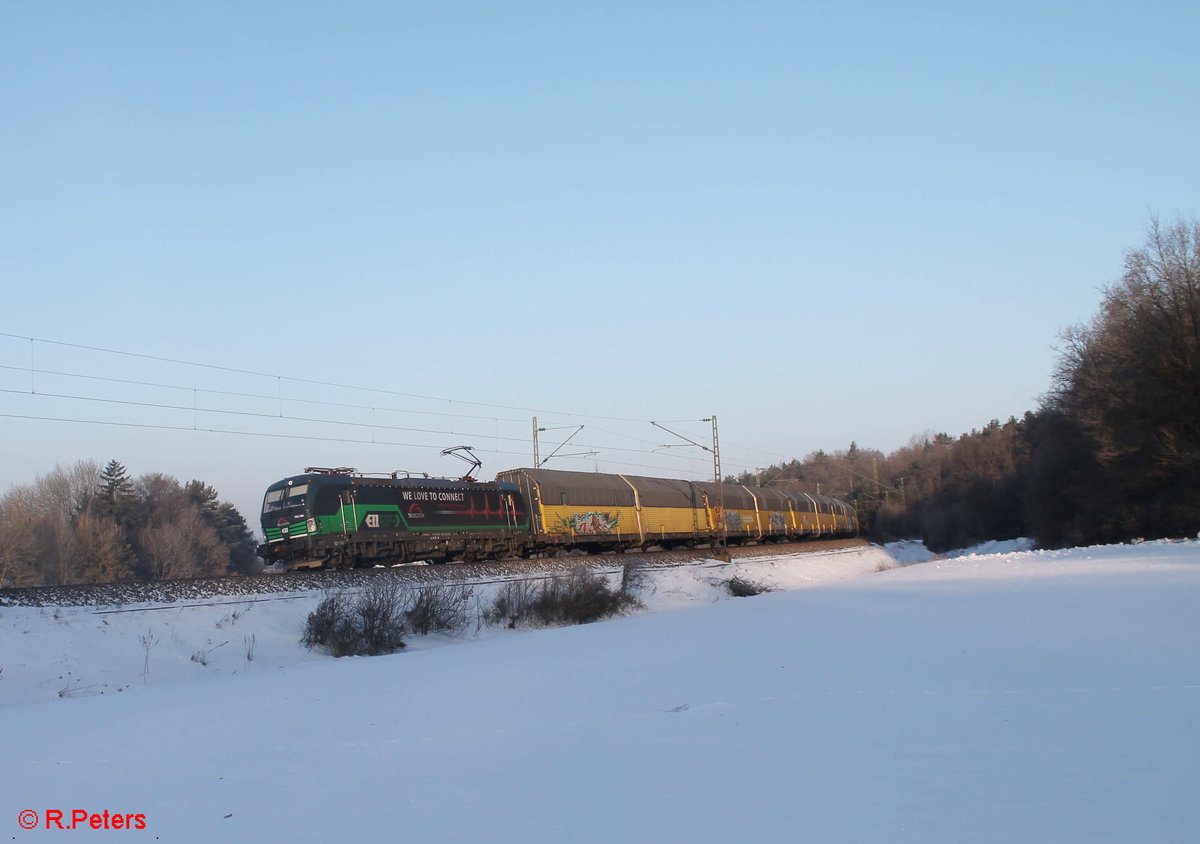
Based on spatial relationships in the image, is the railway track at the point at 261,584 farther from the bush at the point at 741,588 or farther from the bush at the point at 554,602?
the bush at the point at 741,588

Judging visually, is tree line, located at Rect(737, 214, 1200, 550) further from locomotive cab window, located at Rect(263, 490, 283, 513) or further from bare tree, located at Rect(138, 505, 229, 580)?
bare tree, located at Rect(138, 505, 229, 580)

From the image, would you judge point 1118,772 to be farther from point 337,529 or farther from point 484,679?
point 337,529

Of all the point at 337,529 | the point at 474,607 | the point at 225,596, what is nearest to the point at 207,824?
the point at 225,596

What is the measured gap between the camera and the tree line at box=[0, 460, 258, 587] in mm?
55125

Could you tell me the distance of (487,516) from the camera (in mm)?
34406

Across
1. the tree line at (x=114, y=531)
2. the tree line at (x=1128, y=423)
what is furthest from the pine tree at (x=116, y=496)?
the tree line at (x=1128, y=423)

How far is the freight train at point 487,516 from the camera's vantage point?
2827cm

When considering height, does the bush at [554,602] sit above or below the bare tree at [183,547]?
below

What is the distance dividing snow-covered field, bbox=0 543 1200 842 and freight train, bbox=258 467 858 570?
8.15m

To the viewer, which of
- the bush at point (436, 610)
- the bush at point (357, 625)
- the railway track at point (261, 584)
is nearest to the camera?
the railway track at point (261, 584)

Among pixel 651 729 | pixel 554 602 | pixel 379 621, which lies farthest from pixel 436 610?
pixel 651 729

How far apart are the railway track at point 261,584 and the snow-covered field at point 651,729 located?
745 mm

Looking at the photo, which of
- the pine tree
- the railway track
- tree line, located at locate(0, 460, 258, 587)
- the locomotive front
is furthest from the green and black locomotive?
the pine tree

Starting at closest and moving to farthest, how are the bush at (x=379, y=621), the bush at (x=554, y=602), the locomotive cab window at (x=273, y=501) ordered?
the bush at (x=379, y=621)
the bush at (x=554, y=602)
the locomotive cab window at (x=273, y=501)
